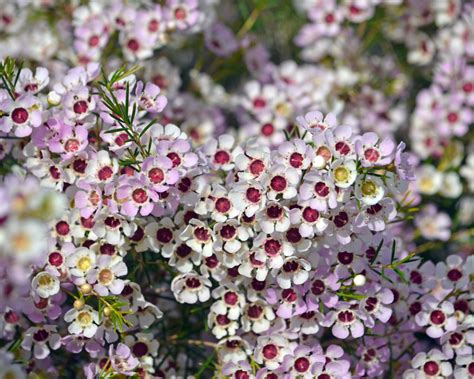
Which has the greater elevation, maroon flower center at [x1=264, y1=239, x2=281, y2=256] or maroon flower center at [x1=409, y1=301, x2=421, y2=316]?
maroon flower center at [x1=264, y1=239, x2=281, y2=256]

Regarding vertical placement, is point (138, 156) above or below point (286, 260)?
above

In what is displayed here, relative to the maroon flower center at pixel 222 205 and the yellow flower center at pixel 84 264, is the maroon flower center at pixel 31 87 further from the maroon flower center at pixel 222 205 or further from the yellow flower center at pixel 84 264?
the maroon flower center at pixel 222 205

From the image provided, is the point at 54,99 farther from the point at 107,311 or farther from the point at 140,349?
the point at 140,349

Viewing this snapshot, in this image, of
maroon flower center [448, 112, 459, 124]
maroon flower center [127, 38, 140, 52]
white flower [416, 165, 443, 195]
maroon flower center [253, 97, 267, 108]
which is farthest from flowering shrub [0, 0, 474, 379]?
maroon flower center [448, 112, 459, 124]

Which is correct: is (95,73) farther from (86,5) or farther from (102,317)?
(86,5)

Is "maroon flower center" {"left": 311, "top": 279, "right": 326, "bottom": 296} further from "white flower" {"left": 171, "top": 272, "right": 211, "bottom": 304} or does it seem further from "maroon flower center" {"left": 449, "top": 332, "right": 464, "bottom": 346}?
"maroon flower center" {"left": 449, "top": 332, "right": 464, "bottom": 346}

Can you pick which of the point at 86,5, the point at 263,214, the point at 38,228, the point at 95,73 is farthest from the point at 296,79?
the point at 38,228

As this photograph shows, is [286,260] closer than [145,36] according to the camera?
Answer: Yes
